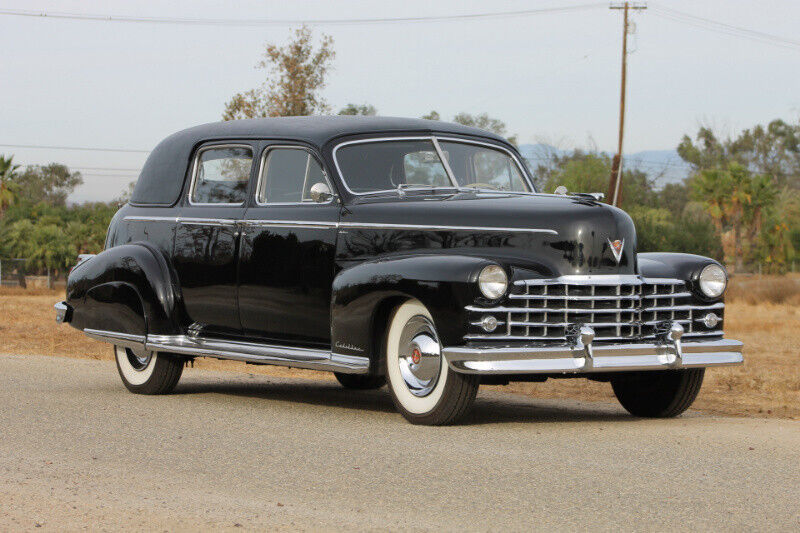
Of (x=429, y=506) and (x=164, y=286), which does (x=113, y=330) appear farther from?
(x=429, y=506)

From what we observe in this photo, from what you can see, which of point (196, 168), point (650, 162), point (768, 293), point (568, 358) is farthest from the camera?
point (650, 162)

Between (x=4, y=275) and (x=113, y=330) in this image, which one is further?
(x=4, y=275)

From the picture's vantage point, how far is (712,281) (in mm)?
8430

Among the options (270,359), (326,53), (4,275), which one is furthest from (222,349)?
(4,275)

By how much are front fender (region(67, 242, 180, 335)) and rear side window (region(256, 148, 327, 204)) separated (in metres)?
1.13

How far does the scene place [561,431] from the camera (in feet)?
25.7

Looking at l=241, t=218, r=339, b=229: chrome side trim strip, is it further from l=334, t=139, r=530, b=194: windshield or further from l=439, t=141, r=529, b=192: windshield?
l=439, t=141, r=529, b=192: windshield

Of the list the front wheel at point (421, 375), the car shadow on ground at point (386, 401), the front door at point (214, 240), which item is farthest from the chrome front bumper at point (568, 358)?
the front door at point (214, 240)

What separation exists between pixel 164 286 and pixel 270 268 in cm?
116

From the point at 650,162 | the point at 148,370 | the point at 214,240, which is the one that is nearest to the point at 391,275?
the point at 214,240

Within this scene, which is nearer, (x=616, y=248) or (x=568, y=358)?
(x=568, y=358)

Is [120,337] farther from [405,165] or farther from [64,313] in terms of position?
Result: [405,165]

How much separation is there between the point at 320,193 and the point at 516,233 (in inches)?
65.2

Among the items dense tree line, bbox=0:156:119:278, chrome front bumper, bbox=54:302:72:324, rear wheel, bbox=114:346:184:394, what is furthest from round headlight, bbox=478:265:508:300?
dense tree line, bbox=0:156:119:278
